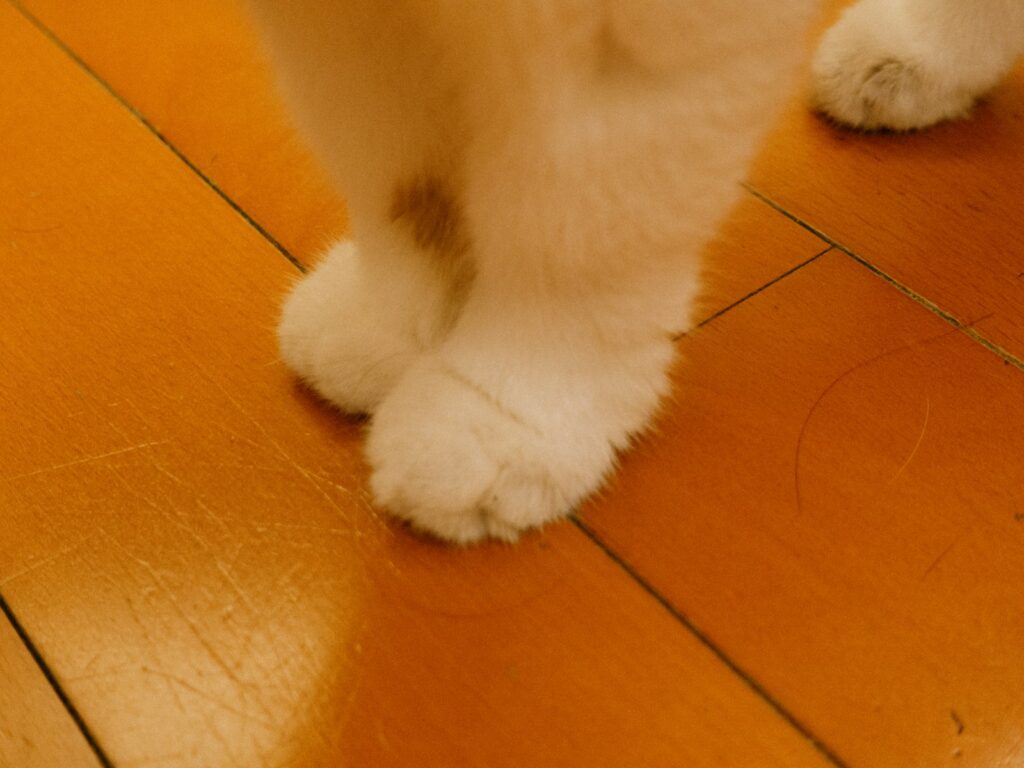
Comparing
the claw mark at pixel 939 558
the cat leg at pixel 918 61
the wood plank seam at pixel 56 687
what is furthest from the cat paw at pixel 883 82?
the wood plank seam at pixel 56 687

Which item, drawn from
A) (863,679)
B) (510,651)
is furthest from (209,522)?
(863,679)

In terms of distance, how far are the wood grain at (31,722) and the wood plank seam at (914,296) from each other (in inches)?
26.6

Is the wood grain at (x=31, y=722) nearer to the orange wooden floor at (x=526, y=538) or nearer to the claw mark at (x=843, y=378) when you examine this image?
the orange wooden floor at (x=526, y=538)

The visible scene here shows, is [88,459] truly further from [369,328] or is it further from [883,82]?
[883,82]

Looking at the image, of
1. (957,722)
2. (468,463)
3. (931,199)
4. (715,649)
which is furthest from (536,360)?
(931,199)

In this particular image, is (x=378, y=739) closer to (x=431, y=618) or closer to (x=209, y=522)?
(x=431, y=618)

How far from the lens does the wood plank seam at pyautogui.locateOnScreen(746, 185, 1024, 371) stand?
735mm

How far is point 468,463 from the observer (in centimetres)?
58

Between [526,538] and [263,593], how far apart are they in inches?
6.7

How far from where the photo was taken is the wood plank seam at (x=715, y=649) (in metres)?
0.54

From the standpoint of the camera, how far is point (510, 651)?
22.3 inches

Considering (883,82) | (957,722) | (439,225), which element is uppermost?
(439,225)

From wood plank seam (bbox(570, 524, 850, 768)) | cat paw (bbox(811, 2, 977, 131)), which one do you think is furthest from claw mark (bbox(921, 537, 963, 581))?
cat paw (bbox(811, 2, 977, 131))

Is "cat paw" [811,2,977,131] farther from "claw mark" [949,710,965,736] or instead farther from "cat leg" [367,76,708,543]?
"claw mark" [949,710,965,736]
